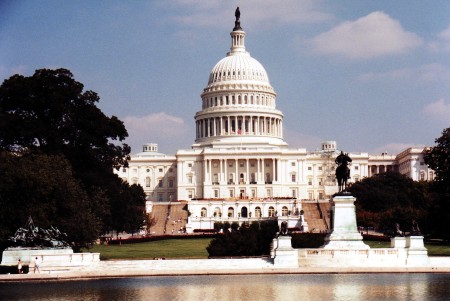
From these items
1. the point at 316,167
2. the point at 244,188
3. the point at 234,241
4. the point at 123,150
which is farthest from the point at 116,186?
the point at 316,167

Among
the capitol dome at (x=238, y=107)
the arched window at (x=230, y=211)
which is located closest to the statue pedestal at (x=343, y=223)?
the arched window at (x=230, y=211)

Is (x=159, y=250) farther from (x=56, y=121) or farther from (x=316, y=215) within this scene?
(x=316, y=215)

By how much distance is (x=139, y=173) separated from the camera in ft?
631

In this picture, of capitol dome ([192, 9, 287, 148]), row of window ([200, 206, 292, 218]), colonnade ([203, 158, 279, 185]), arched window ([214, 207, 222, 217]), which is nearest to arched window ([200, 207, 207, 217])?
row of window ([200, 206, 292, 218])

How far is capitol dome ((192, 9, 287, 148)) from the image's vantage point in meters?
185

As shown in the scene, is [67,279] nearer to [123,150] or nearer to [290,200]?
[123,150]

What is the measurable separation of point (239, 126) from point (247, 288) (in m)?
145

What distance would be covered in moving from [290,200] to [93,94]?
7663 cm

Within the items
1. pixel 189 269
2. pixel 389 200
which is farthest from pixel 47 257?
pixel 389 200

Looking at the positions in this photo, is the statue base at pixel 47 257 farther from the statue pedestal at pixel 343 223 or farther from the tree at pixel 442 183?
the tree at pixel 442 183

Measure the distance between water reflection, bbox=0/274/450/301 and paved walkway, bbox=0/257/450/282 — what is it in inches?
91.1

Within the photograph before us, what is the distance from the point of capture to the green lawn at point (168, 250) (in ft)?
230

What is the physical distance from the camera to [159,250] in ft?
263

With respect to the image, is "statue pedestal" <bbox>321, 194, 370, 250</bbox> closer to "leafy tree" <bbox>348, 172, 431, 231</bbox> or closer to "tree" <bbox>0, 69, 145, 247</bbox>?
"tree" <bbox>0, 69, 145, 247</bbox>
